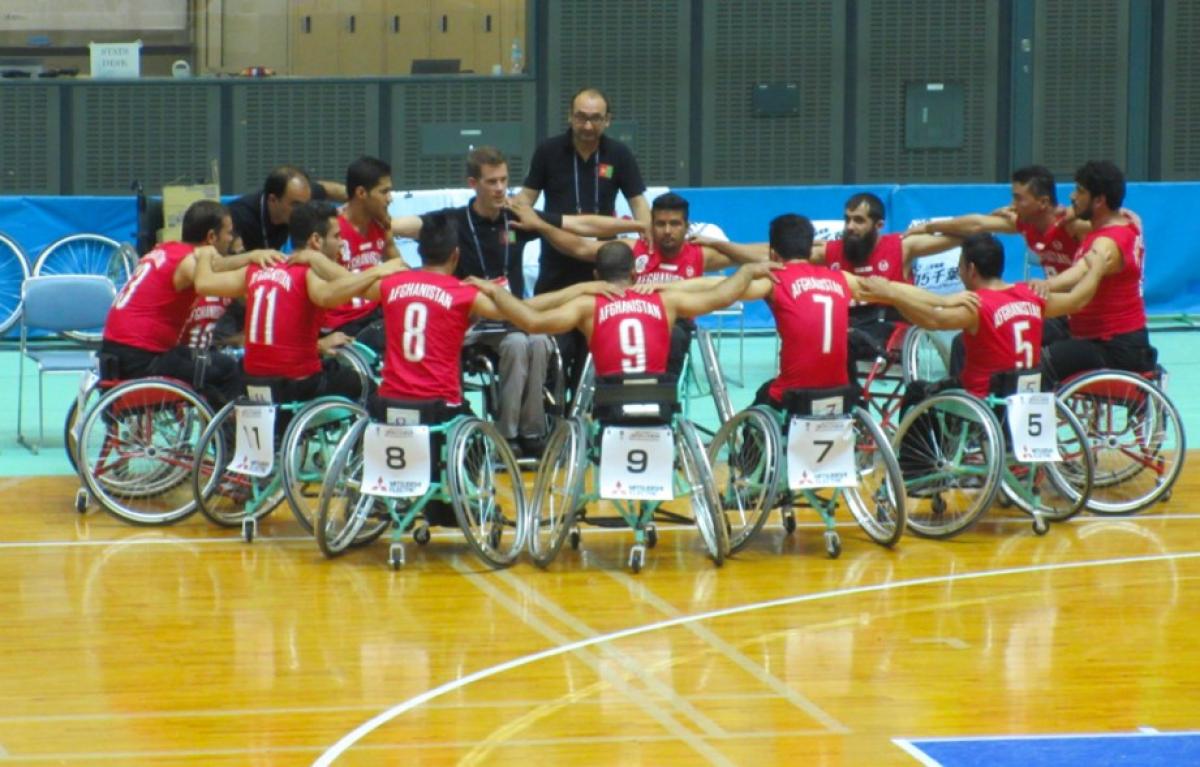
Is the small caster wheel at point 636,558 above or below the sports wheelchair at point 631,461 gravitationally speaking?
below

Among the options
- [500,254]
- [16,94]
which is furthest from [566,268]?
[16,94]

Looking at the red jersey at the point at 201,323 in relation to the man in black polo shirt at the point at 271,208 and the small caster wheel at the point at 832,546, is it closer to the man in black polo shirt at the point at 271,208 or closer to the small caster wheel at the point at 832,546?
the man in black polo shirt at the point at 271,208

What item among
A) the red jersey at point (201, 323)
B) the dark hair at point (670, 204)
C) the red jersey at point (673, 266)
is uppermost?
the dark hair at point (670, 204)

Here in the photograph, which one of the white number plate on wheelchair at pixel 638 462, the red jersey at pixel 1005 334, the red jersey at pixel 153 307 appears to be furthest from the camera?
the red jersey at pixel 153 307

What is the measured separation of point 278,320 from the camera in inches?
317

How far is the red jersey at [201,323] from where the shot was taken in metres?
9.05

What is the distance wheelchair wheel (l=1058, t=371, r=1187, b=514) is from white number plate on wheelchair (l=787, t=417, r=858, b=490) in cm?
132

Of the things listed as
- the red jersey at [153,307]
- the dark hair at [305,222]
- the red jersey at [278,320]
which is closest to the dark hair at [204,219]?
the red jersey at [153,307]

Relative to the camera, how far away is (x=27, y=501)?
8.97 meters

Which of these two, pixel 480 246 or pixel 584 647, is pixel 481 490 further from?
pixel 480 246

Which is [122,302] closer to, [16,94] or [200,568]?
[200,568]

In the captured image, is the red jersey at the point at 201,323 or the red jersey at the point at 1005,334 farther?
the red jersey at the point at 201,323

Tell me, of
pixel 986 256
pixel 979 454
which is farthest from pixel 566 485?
pixel 986 256

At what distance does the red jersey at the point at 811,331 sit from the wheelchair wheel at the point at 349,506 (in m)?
1.64
